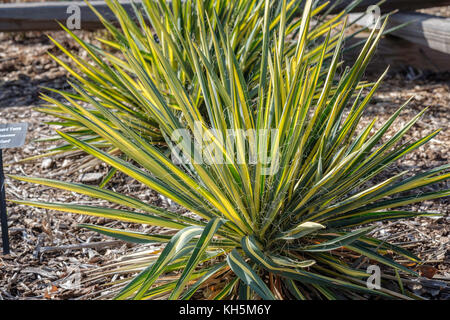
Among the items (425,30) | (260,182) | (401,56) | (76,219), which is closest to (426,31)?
(425,30)

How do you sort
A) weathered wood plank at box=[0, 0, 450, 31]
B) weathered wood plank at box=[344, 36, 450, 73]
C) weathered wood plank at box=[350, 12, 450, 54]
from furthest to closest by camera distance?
weathered wood plank at box=[0, 0, 450, 31] < weathered wood plank at box=[344, 36, 450, 73] < weathered wood plank at box=[350, 12, 450, 54]

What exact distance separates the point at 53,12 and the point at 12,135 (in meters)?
2.09

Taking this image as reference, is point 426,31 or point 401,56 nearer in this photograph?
A: point 426,31

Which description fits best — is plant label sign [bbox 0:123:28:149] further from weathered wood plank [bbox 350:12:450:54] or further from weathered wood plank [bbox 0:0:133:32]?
weathered wood plank [bbox 350:12:450:54]

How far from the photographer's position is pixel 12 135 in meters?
2.10

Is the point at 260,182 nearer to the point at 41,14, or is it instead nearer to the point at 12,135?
the point at 12,135

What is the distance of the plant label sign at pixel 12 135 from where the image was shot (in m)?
2.08

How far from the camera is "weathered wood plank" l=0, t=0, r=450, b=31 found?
3814 mm

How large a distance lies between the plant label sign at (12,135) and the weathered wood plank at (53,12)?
1923mm

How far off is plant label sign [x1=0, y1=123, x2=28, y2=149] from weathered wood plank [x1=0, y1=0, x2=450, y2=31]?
6.31ft

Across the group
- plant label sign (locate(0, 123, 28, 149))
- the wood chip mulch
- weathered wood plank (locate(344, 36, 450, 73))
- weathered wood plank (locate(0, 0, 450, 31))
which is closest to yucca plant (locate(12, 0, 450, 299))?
the wood chip mulch

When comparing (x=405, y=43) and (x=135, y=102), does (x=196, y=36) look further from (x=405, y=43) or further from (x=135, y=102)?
(x=405, y=43)

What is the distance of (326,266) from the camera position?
181cm
